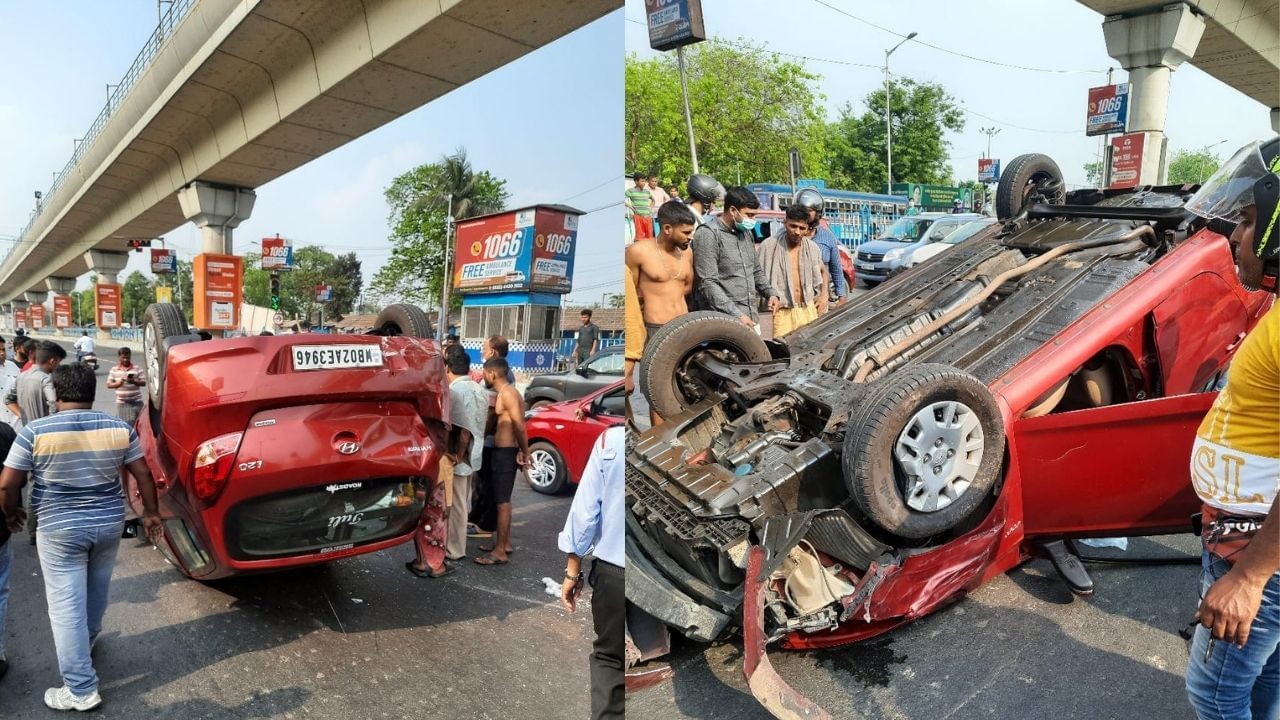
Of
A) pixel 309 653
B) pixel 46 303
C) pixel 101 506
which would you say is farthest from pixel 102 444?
pixel 309 653

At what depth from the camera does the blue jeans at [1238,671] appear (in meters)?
1.56

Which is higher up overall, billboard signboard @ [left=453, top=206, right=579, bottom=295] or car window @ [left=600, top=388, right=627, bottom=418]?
billboard signboard @ [left=453, top=206, right=579, bottom=295]

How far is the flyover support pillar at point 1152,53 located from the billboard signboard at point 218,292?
218cm

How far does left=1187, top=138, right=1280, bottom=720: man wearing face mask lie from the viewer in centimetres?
150

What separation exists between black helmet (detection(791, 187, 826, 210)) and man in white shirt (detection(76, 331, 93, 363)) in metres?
1.99

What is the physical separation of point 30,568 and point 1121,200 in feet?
12.2

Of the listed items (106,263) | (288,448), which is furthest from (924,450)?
(106,263)

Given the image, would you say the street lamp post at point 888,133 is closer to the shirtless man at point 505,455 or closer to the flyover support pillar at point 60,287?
the shirtless man at point 505,455

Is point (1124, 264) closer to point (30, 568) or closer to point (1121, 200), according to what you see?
point (1121, 200)

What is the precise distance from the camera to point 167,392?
7.00ft

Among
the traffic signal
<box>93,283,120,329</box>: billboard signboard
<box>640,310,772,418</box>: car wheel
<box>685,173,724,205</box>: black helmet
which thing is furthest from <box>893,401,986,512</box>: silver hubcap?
<box>93,283,120,329</box>: billboard signboard

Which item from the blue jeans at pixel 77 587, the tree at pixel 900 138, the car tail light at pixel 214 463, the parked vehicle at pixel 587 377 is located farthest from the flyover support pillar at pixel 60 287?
the tree at pixel 900 138

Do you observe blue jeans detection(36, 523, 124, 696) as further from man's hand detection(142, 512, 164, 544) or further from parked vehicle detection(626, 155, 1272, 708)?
parked vehicle detection(626, 155, 1272, 708)

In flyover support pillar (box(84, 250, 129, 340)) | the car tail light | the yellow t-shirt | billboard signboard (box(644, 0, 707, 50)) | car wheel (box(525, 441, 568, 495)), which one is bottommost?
car wheel (box(525, 441, 568, 495))
